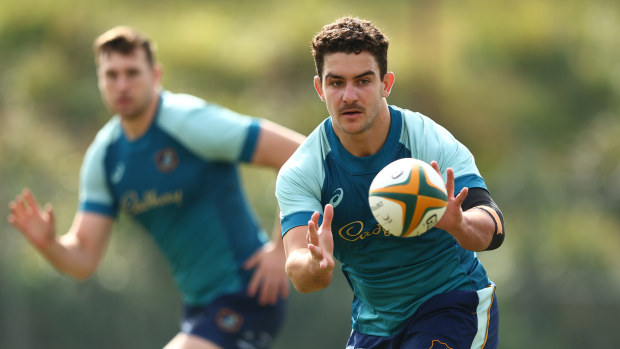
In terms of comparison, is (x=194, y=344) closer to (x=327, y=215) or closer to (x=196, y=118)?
A: (x=196, y=118)

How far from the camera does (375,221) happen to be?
189 inches

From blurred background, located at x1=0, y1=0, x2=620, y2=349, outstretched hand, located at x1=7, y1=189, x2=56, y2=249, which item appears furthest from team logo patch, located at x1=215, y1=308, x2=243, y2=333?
blurred background, located at x1=0, y1=0, x2=620, y2=349

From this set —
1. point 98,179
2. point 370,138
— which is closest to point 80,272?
point 98,179

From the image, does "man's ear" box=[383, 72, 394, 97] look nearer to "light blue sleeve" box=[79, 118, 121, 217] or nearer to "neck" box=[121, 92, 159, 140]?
"neck" box=[121, 92, 159, 140]

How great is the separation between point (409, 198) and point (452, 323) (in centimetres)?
98

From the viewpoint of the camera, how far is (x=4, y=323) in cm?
1104

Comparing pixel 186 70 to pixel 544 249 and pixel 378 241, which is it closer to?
pixel 544 249

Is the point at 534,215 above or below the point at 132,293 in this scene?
above

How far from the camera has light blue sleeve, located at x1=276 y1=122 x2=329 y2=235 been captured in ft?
15.3

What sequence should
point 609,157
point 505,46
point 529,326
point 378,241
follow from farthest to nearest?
point 505,46
point 609,157
point 529,326
point 378,241

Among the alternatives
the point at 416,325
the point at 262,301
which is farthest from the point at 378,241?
the point at 262,301

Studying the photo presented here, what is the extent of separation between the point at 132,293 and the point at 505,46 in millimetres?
10595

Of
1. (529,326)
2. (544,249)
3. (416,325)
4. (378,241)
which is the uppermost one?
(378,241)

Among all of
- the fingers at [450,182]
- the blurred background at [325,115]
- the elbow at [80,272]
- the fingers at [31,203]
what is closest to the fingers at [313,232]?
the fingers at [450,182]
